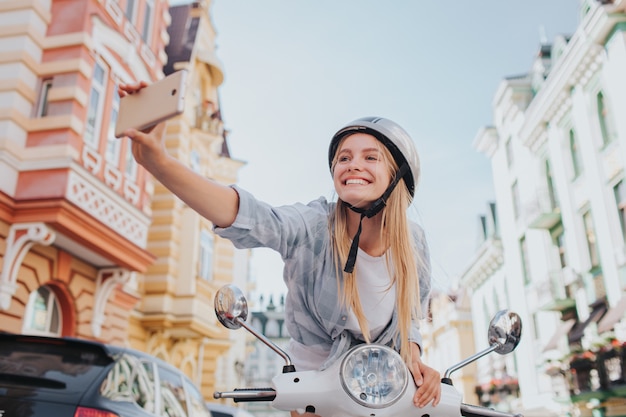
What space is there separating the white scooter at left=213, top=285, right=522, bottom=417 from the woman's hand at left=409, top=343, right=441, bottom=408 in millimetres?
24

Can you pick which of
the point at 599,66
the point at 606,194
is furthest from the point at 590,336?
the point at 599,66

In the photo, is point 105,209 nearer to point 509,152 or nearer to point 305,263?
point 305,263

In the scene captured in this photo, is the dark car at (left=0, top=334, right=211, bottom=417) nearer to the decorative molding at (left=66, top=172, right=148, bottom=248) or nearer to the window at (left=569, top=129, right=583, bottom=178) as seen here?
the decorative molding at (left=66, top=172, right=148, bottom=248)

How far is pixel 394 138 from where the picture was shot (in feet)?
6.39

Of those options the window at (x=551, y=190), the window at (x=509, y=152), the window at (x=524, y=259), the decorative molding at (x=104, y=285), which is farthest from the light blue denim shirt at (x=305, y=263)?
the window at (x=509, y=152)

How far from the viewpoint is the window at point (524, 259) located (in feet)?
87.4

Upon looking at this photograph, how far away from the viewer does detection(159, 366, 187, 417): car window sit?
427 centimetres

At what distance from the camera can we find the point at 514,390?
1089 inches

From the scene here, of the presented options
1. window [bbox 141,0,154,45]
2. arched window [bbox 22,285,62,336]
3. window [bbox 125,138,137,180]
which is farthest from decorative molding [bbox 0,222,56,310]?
window [bbox 141,0,154,45]

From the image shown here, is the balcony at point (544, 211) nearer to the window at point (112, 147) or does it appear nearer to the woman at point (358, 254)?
the window at point (112, 147)

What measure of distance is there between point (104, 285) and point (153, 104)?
11.3m

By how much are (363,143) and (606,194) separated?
18755mm

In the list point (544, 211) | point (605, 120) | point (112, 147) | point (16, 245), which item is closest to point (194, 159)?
point (112, 147)

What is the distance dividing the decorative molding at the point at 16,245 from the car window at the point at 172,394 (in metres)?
5.75
